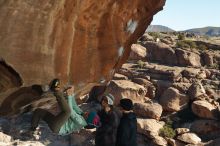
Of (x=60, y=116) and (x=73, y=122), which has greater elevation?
(x=60, y=116)

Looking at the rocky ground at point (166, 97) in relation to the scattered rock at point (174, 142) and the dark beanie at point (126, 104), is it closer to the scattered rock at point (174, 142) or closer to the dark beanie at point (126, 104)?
the scattered rock at point (174, 142)

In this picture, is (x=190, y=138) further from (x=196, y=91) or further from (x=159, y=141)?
(x=196, y=91)

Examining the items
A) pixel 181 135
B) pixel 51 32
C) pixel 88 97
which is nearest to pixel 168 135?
pixel 181 135

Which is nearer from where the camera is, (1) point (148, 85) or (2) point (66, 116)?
(2) point (66, 116)

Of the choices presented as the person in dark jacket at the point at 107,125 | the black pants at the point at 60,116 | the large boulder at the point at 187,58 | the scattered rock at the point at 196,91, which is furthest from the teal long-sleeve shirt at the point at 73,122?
the large boulder at the point at 187,58

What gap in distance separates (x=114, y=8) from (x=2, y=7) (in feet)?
9.04

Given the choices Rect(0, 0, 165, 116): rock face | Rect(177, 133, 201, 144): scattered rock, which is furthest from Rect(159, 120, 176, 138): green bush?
Rect(0, 0, 165, 116): rock face

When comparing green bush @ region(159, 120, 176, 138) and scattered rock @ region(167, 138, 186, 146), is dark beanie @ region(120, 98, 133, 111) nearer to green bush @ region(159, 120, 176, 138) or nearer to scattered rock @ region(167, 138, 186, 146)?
scattered rock @ region(167, 138, 186, 146)

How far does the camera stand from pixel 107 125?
24.8 feet

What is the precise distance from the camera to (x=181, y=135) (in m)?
21.7

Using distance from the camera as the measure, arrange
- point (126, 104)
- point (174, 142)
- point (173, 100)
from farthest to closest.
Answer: point (173, 100) < point (174, 142) < point (126, 104)

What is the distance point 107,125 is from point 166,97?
60.0 ft

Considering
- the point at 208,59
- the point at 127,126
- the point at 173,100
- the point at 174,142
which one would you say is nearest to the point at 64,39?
the point at 127,126

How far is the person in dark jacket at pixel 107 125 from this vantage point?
7419 mm
